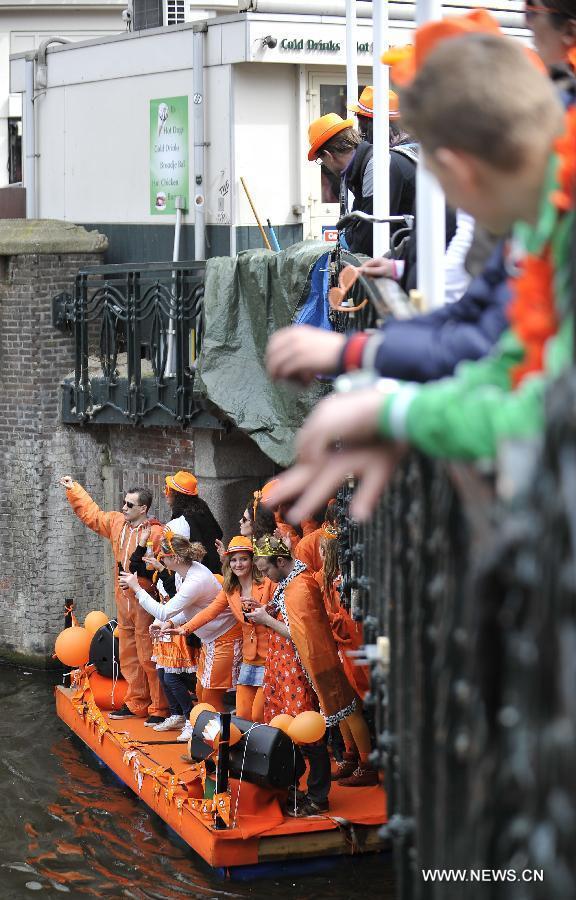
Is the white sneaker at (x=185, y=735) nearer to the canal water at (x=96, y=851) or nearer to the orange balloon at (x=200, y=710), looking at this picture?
the canal water at (x=96, y=851)

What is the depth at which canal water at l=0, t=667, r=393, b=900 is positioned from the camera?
8.34 metres

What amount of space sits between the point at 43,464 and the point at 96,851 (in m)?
5.88

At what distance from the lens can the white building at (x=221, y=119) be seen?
13469 millimetres

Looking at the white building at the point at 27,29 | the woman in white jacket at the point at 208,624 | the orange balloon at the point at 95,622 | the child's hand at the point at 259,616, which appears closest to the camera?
the child's hand at the point at 259,616

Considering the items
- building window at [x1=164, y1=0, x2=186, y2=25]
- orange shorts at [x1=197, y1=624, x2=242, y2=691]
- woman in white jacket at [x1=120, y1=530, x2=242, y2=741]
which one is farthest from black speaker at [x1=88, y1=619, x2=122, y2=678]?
building window at [x1=164, y1=0, x2=186, y2=25]

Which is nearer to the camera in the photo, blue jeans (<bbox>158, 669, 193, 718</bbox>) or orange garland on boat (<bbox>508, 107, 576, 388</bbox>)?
orange garland on boat (<bbox>508, 107, 576, 388</bbox>)

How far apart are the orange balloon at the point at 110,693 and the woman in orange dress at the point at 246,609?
214 centimetres

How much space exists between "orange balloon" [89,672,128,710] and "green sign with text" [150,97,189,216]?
4.75 meters

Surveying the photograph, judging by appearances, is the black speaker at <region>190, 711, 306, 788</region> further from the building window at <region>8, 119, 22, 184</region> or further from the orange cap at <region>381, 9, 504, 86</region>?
the building window at <region>8, 119, 22, 184</region>

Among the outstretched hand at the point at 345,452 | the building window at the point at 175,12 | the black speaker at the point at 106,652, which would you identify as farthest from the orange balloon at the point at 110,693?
the outstretched hand at the point at 345,452

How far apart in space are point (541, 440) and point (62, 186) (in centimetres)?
1416

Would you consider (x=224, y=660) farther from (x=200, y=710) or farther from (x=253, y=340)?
(x=253, y=340)

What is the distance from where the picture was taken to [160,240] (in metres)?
14.3

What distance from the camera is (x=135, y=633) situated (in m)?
11.2
